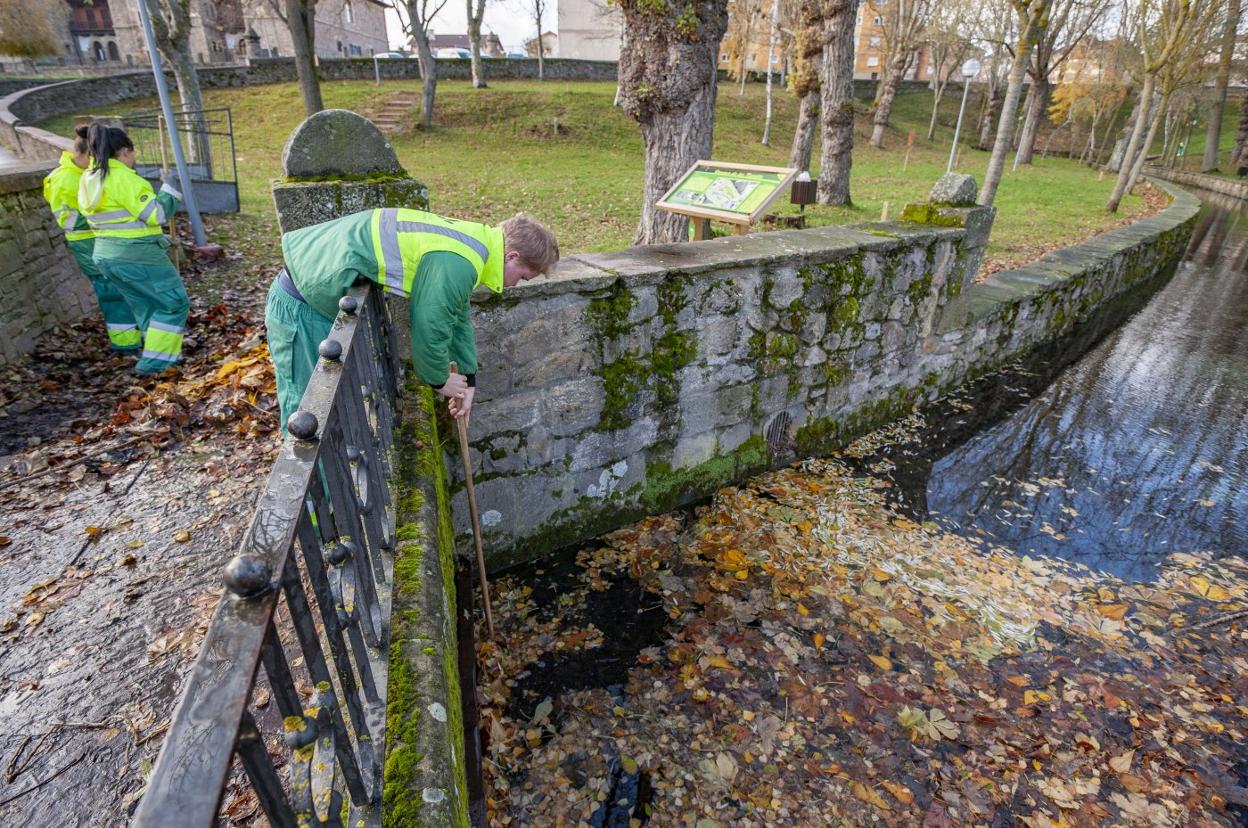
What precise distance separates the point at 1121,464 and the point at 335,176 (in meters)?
6.49

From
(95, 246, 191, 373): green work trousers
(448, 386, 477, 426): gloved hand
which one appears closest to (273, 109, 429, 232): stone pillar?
(448, 386, 477, 426): gloved hand

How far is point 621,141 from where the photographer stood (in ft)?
74.2

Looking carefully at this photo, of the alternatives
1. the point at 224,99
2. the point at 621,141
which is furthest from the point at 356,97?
the point at 621,141

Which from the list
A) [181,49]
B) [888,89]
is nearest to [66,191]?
[181,49]

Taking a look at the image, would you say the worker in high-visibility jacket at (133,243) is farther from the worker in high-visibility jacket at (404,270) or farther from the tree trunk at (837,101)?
the tree trunk at (837,101)

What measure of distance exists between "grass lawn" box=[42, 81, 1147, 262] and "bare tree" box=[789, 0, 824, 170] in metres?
1.48

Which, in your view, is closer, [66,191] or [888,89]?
[66,191]

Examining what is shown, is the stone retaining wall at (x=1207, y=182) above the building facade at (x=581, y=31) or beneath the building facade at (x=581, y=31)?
beneath

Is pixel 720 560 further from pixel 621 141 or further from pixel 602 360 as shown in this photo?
pixel 621 141

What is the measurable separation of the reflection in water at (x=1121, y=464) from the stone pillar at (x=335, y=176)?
4.49 m

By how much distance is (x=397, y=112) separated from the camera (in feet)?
77.5

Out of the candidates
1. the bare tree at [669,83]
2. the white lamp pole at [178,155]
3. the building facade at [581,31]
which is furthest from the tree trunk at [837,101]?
the building facade at [581,31]

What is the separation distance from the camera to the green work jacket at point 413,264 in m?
2.50

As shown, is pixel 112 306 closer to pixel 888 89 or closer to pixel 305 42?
pixel 305 42
